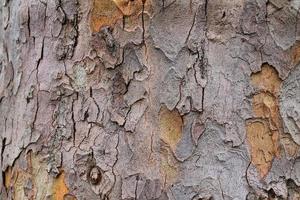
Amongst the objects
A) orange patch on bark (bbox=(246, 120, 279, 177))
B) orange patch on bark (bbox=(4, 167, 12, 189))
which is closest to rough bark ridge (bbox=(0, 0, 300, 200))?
orange patch on bark (bbox=(246, 120, 279, 177))

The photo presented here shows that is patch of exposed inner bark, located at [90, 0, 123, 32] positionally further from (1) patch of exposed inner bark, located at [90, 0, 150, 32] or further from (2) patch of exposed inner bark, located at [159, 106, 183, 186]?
(2) patch of exposed inner bark, located at [159, 106, 183, 186]

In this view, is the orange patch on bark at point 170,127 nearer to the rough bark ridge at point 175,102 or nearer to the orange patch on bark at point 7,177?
the rough bark ridge at point 175,102

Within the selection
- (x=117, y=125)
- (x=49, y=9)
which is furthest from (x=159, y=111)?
(x=49, y=9)

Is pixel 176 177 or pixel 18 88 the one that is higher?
pixel 18 88

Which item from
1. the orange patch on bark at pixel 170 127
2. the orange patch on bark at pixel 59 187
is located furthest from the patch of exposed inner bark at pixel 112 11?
the orange patch on bark at pixel 59 187

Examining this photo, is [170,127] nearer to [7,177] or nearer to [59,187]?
[59,187]

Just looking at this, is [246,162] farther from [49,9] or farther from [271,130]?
[49,9]

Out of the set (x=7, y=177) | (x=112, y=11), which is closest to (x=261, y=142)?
(x=112, y=11)
